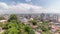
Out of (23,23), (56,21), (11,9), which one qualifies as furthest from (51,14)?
(11,9)

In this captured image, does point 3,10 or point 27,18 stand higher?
point 3,10

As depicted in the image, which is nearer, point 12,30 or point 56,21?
point 12,30

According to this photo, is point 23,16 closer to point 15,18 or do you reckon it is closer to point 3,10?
point 15,18

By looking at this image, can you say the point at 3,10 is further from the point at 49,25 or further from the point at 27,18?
the point at 49,25

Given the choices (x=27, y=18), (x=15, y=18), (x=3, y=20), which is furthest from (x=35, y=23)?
(x=3, y=20)

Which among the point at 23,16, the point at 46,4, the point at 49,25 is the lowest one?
the point at 49,25

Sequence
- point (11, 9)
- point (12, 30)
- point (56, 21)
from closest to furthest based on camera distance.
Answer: point (12, 30), point (11, 9), point (56, 21)

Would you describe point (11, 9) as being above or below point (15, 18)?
above

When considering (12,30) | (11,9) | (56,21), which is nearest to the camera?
(12,30)

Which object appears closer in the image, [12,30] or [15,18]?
[12,30]
